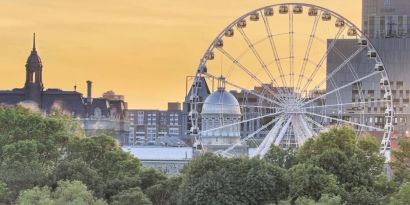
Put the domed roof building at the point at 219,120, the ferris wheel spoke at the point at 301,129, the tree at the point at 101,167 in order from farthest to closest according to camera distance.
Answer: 1. the domed roof building at the point at 219,120
2. the ferris wheel spoke at the point at 301,129
3. the tree at the point at 101,167

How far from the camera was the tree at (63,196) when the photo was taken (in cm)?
8225

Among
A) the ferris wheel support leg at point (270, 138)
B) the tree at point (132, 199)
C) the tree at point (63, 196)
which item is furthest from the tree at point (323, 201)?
the ferris wheel support leg at point (270, 138)

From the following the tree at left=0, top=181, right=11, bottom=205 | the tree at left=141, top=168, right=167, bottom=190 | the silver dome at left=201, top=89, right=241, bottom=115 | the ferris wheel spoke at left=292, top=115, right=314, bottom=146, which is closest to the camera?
the tree at left=0, top=181, right=11, bottom=205

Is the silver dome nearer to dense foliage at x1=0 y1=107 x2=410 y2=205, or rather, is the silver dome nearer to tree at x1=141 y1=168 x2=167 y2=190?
dense foliage at x1=0 y1=107 x2=410 y2=205

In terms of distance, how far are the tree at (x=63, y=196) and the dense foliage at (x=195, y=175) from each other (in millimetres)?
58

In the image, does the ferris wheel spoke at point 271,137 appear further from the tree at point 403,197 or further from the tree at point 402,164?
the tree at point 403,197

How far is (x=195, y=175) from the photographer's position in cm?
8962

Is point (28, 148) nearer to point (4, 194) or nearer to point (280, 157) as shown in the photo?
point (4, 194)

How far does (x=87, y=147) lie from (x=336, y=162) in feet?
63.7

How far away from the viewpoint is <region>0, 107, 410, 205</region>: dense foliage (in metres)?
85.6

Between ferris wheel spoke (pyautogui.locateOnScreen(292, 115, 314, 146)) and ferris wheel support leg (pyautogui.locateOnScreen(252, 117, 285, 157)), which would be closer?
ferris wheel spoke (pyautogui.locateOnScreen(292, 115, 314, 146))

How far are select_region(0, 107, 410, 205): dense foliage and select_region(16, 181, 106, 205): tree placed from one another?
0.06 m

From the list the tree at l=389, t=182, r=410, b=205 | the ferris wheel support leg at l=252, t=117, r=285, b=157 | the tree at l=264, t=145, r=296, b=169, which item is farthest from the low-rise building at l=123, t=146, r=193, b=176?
the tree at l=389, t=182, r=410, b=205

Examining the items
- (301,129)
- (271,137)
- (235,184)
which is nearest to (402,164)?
(301,129)
